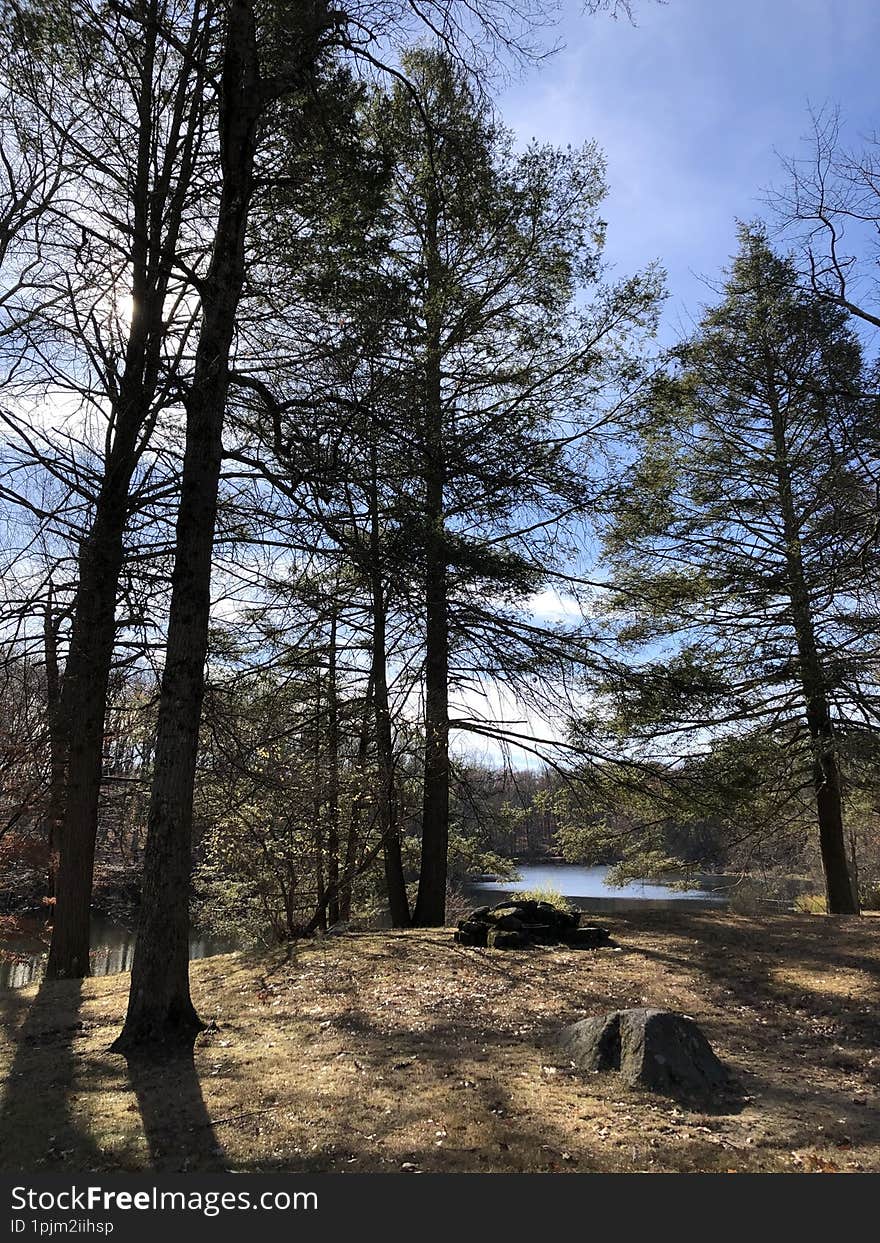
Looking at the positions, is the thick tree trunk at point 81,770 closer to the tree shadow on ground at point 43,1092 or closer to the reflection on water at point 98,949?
→ the tree shadow on ground at point 43,1092

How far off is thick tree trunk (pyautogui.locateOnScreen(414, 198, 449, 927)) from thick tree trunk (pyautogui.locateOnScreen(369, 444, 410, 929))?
483 mm

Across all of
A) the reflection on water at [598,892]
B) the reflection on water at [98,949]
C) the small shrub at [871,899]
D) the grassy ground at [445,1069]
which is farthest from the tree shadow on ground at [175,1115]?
the reflection on water at [598,892]

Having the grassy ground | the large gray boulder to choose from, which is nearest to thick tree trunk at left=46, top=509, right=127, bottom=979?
the grassy ground

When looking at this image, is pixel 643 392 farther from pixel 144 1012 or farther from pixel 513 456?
pixel 144 1012

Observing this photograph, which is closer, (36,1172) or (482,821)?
(36,1172)

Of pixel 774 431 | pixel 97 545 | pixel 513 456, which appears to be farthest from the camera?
pixel 774 431

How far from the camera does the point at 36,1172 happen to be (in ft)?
11.9

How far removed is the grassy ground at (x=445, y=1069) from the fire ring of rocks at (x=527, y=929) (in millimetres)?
349

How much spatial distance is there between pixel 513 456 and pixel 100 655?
15.5 feet

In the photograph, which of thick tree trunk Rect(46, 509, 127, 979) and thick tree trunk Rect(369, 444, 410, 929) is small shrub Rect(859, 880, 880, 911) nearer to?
thick tree trunk Rect(369, 444, 410, 929)

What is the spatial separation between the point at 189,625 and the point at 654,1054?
4355 mm

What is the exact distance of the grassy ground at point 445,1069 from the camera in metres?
3.77

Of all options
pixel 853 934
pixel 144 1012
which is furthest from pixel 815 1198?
pixel 853 934

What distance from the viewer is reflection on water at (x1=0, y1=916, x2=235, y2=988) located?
1496 centimetres
